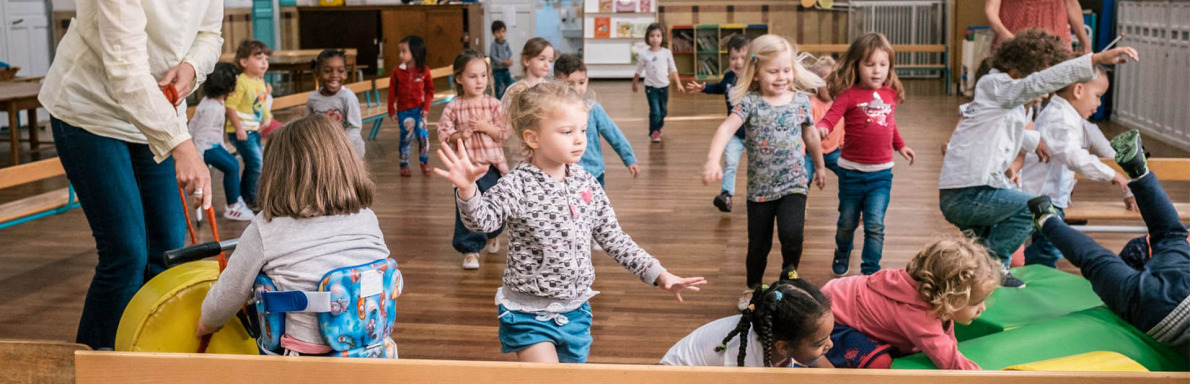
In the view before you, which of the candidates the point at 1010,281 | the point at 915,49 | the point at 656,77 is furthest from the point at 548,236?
the point at 915,49

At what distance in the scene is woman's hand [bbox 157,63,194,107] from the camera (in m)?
2.84

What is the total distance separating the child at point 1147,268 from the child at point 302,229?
202cm

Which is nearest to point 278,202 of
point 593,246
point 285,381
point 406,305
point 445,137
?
point 285,381

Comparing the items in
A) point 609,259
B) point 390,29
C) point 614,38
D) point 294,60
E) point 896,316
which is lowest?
point 609,259

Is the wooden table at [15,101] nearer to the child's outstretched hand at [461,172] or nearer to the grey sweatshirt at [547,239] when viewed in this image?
the grey sweatshirt at [547,239]

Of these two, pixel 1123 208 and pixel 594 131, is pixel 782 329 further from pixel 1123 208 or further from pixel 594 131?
pixel 1123 208

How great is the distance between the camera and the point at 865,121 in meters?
4.56

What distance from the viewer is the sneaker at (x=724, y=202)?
6340 millimetres

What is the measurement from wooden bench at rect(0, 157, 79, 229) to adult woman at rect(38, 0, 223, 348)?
6.94 feet

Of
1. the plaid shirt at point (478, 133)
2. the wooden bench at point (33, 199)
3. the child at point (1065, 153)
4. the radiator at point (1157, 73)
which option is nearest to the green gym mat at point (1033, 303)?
the child at point (1065, 153)

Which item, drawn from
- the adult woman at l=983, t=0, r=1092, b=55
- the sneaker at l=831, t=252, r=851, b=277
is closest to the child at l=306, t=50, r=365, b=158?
the sneaker at l=831, t=252, r=851, b=277

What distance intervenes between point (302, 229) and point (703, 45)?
15466mm

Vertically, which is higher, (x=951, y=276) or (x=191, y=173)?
(x=191, y=173)

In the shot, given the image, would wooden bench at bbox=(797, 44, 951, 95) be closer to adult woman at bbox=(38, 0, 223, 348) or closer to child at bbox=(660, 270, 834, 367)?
child at bbox=(660, 270, 834, 367)
